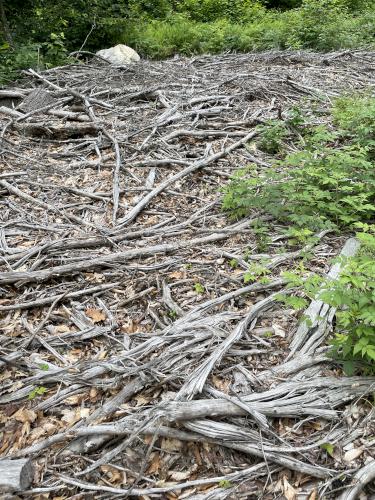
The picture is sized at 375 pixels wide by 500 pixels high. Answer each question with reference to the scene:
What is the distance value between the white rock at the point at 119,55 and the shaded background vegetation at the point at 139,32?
2.67 feet

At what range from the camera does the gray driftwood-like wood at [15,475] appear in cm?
237

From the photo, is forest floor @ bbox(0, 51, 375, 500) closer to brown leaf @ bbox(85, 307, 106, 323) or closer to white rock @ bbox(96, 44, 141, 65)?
brown leaf @ bbox(85, 307, 106, 323)

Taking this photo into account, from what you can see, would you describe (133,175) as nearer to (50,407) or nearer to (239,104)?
(239,104)

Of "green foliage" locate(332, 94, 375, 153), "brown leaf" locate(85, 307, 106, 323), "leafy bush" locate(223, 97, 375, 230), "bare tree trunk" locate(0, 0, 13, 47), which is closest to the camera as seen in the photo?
"brown leaf" locate(85, 307, 106, 323)

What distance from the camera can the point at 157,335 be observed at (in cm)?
318

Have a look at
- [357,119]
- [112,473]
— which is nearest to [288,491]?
[112,473]

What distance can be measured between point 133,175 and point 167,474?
3.63 m

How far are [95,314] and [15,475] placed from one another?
132 centimetres

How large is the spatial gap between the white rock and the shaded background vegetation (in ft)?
2.67

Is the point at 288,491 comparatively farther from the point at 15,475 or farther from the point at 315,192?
the point at 315,192

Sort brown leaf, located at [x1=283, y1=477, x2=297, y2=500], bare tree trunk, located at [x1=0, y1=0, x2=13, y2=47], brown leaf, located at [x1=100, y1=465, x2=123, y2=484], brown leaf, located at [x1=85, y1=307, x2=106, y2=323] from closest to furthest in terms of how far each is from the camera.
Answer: brown leaf, located at [x1=283, y1=477, x2=297, y2=500]
brown leaf, located at [x1=100, y1=465, x2=123, y2=484]
brown leaf, located at [x1=85, y1=307, x2=106, y2=323]
bare tree trunk, located at [x1=0, y1=0, x2=13, y2=47]

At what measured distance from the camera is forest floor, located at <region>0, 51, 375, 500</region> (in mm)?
2441

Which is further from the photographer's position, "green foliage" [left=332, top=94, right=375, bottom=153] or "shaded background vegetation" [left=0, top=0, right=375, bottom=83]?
"shaded background vegetation" [left=0, top=0, right=375, bottom=83]

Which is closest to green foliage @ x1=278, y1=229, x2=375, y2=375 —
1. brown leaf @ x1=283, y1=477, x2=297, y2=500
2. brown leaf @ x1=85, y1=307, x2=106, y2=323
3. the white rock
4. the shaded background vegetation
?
brown leaf @ x1=283, y1=477, x2=297, y2=500
